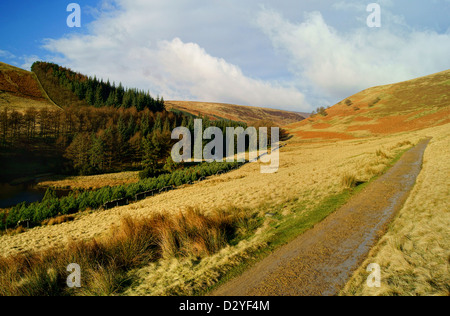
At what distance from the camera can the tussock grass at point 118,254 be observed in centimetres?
502

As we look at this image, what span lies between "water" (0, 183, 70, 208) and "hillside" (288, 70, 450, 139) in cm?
8159

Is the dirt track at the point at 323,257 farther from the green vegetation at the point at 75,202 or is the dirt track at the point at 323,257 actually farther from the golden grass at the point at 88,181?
the golden grass at the point at 88,181

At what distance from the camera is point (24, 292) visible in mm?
4828

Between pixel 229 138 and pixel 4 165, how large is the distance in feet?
209

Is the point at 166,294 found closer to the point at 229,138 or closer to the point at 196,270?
the point at 196,270

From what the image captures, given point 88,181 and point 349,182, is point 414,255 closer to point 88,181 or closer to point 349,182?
point 349,182

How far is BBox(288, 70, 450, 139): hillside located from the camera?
6919 cm

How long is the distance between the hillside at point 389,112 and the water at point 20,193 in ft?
268

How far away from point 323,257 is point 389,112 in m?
108

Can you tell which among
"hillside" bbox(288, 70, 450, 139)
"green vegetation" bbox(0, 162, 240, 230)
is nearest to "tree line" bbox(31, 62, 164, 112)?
"hillside" bbox(288, 70, 450, 139)

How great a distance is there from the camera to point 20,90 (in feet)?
314

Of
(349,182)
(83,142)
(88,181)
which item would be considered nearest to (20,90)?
(83,142)

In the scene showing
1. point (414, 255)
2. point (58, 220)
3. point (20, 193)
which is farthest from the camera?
point (20, 193)
